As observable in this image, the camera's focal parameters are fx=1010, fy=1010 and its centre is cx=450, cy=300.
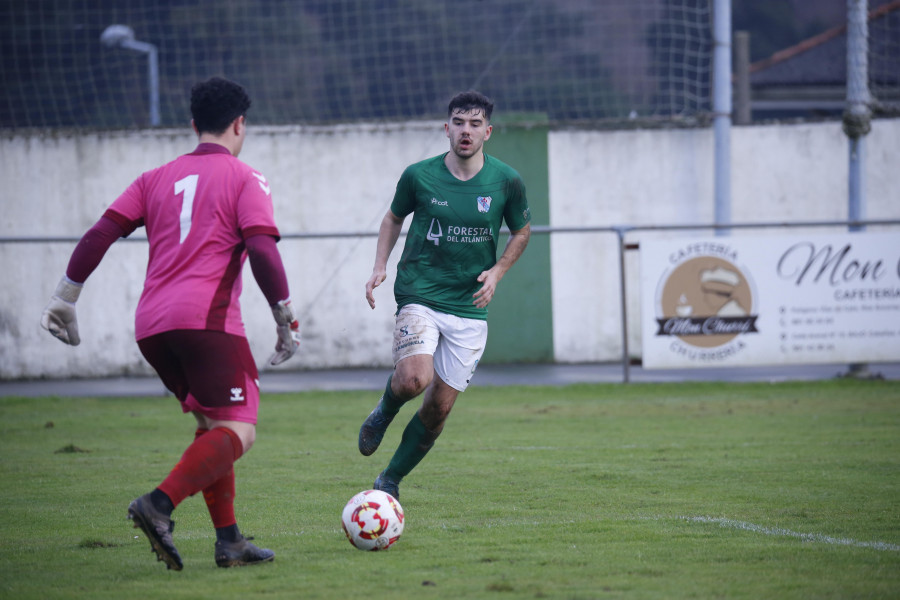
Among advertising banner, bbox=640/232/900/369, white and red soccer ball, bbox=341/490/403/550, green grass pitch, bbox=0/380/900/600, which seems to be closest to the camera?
green grass pitch, bbox=0/380/900/600

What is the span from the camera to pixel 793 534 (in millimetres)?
5008

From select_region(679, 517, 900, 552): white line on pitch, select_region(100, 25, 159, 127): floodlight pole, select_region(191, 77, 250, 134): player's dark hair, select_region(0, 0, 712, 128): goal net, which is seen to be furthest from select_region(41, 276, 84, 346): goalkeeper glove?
select_region(0, 0, 712, 128): goal net

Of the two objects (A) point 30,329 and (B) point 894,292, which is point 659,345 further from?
(A) point 30,329

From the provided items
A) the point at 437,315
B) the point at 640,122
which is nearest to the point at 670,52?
the point at 640,122

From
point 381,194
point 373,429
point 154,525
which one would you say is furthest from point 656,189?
point 154,525

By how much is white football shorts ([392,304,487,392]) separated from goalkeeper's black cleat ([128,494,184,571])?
1950 mm

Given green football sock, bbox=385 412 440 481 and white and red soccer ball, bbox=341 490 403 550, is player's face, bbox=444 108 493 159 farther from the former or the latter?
white and red soccer ball, bbox=341 490 403 550

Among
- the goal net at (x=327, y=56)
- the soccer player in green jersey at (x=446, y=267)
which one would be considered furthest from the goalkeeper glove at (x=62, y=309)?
the goal net at (x=327, y=56)

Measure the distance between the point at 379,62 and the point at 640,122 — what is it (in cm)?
499

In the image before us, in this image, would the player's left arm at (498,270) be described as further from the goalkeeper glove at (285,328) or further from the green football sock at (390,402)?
the goalkeeper glove at (285,328)

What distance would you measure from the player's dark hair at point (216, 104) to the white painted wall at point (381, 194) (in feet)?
35.5

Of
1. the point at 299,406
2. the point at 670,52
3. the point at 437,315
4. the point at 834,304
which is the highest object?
the point at 670,52

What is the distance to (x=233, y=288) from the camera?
Answer: 4328mm

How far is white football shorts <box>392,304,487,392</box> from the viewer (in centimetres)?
571
